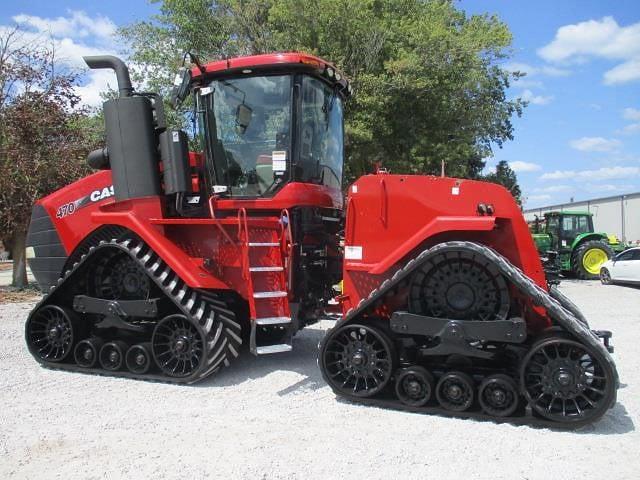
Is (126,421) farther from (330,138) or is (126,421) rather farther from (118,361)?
(330,138)

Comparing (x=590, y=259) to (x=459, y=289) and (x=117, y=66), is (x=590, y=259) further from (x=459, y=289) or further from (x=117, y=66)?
(x=117, y=66)

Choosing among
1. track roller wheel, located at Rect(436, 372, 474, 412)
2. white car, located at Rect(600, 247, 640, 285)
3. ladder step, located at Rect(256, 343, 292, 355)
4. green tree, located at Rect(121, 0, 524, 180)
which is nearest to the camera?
track roller wheel, located at Rect(436, 372, 474, 412)

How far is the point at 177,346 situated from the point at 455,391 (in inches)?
103

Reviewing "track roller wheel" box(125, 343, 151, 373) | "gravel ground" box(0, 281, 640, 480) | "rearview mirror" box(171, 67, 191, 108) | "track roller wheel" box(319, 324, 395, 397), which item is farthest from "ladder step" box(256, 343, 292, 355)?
"rearview mirror" box(171, 67, 191, 108)

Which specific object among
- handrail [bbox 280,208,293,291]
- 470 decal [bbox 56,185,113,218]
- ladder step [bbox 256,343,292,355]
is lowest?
ladder step [bbox 256,343,292,355]

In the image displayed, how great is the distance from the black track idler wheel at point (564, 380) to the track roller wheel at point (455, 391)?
40cm

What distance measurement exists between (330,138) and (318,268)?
1.38m

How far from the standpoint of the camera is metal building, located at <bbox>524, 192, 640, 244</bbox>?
37906mm

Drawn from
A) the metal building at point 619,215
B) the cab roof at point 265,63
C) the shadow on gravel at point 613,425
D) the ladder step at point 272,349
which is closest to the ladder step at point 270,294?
the ladder step at point 272,349

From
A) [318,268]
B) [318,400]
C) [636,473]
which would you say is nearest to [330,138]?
[318,268]

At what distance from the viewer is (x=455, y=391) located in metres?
4.30

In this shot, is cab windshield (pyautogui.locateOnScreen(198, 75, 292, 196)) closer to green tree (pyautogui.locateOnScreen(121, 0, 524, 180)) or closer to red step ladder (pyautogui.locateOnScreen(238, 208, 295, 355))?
red step ladder (pyautogui.locateOnScreen(238, 208, 295, 355))

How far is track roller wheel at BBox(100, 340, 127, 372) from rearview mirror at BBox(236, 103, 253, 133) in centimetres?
246

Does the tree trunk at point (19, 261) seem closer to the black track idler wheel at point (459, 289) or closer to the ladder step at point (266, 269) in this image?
the ladder step at point (266, 269)
